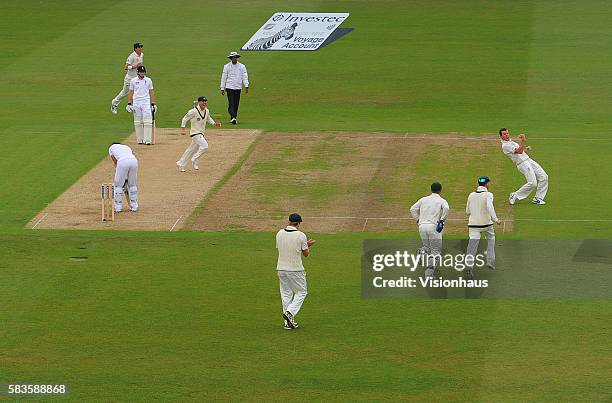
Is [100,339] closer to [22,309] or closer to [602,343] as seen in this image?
[22,309]

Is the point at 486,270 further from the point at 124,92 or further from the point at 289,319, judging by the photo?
the point at 124,92

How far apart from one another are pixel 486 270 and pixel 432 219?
5.51 ft

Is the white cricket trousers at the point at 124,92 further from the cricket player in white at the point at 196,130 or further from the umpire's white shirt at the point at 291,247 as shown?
the umpire's white shirt at the point at 291,247

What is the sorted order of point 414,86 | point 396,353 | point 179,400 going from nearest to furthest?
1. point 179,400
2. point 396,353
3. point 414,86

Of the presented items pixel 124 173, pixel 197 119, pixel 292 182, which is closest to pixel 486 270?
pixel 292 182

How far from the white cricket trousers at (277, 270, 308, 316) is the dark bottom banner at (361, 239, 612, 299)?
7.42 feet

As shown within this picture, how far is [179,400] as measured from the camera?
63.4 ft

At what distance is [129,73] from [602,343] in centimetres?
2226

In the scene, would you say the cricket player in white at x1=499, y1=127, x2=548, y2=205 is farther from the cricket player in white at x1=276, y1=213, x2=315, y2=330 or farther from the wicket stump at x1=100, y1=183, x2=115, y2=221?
the cricket player in white at x1=276, y1=213, x2=315, y2=330

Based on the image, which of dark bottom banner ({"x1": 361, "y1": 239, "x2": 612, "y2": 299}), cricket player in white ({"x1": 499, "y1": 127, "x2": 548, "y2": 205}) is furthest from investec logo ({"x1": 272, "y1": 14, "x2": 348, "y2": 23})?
dark bottom banner ({"x1": 361, "y1": 239, "x2": 612, "y2": 299})

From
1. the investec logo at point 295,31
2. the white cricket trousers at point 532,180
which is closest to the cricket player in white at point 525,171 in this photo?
the white cricket trousers at point 532,180

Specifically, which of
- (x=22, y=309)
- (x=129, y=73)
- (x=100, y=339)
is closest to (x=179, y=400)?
(x=100, y=339)

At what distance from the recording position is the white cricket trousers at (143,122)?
3619 centimetres

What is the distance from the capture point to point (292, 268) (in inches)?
882
